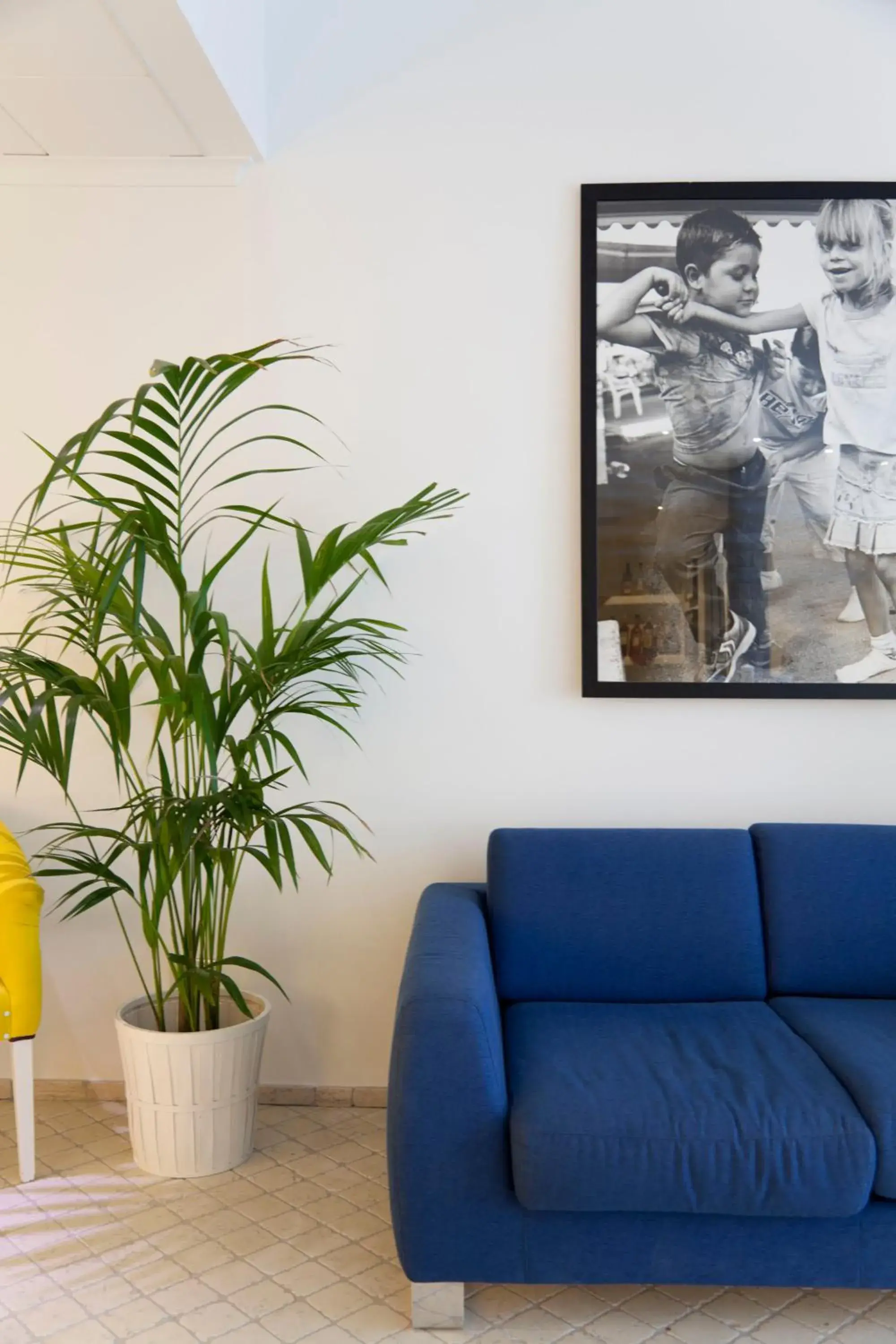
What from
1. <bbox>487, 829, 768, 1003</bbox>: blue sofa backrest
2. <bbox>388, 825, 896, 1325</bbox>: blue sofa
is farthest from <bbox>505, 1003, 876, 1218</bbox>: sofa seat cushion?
<bbox>487, 829, 768, 1003</bbox>: blue sofa backrest

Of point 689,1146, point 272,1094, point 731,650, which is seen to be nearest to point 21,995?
point 272,1094

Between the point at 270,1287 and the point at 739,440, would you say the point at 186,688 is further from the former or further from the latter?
the point at 739,440

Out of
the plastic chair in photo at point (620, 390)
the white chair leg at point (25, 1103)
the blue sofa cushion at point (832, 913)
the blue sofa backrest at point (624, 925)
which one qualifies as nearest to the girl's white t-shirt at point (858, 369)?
the plastic chair in photo at point (620, 390)

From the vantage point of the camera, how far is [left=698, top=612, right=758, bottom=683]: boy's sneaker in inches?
112

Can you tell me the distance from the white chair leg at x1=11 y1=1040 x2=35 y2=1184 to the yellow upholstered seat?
0.13 feet

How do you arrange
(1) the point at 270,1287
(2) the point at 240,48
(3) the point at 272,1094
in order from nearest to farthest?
(1) the point at 270,1287 → (2) the point at 240,48 → (3) the point at 272,1094

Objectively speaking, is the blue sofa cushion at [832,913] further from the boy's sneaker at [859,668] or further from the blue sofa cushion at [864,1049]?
the boy's sneaker at [859,668]

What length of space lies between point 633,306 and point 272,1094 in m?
2.23

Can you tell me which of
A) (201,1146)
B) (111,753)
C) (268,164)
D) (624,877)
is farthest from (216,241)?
(201,1146)

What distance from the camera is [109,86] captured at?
8.14 ft

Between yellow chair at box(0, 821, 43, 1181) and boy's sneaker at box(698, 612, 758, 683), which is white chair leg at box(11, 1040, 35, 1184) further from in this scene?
boy's sneaker at box(698, 612, 758, 683)

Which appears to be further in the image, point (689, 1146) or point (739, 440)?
point (739, 440)

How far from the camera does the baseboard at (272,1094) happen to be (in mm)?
2953

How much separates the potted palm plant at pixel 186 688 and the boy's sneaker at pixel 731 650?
792 millimetres
